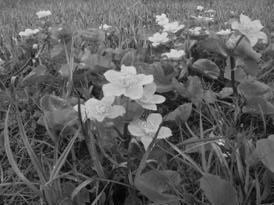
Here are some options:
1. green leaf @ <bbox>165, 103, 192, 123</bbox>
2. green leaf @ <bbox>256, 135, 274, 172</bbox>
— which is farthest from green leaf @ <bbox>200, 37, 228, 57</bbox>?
green leaf @ <bbox>256, 135, 274, 172</bbox>

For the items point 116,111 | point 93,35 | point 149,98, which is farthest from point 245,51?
point 93,35

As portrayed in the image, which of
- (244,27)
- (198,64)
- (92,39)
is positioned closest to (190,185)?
(244,27)

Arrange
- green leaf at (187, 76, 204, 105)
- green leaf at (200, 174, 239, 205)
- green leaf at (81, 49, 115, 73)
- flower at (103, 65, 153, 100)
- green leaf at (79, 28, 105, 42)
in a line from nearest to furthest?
green leaf at (200, 174, 239, 205), flower at (103, 65, 153, 100), green leaf at (187, 76, 204, 105), green leaf at (81, 49, 115, 73), green leaf at (79, 28, 105, 42)

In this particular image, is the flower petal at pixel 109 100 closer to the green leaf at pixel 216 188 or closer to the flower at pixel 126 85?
the flower at pixel 126 85

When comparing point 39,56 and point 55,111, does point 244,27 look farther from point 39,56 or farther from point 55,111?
point 39,56

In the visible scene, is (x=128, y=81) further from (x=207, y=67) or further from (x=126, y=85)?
(x=207, y=67)

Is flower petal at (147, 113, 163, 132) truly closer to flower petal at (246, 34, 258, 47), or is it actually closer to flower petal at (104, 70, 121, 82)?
flower petal at (104, 70, 121, 82)

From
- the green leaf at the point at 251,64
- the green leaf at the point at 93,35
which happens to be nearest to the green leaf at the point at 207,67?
the green leaf at the point at 251,64
